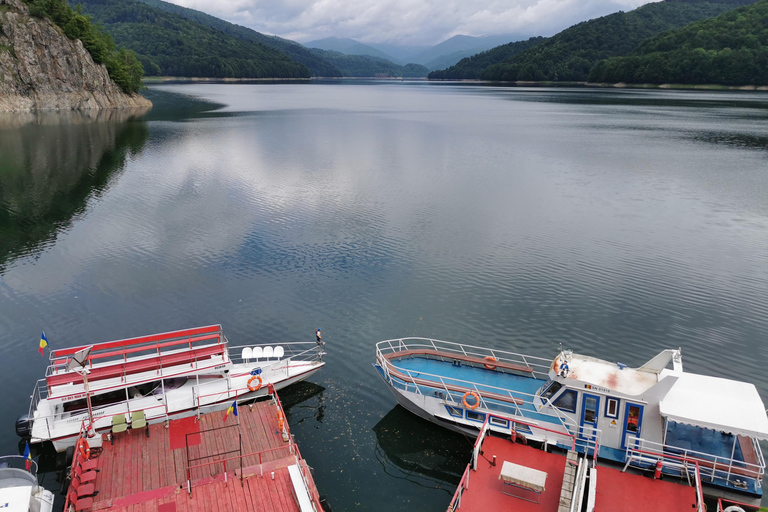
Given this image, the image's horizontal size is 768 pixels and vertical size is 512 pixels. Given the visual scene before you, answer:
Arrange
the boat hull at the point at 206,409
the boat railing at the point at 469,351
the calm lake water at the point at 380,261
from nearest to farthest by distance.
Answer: the boat hull at the point at 206,409, the calm lake water at the point at 380,261, the boat railing at the point at 469,351

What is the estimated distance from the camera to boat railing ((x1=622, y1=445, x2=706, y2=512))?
1786 centimetres

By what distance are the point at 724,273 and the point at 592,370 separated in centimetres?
2687

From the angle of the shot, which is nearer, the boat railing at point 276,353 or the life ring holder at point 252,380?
the life ring holder at point 252,380

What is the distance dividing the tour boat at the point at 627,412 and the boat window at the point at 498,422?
44 millimetres

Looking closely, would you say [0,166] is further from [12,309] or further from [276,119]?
[276,119]

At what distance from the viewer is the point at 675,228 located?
4934cm

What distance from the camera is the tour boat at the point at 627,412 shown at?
1809cm

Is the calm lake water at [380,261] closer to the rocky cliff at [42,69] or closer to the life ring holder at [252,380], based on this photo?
the life ring holder at [252,380]

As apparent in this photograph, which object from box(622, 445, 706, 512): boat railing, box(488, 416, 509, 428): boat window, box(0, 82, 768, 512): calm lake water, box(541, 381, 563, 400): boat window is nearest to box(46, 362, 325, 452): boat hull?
box(0, 82, 768, 512): calm lake water

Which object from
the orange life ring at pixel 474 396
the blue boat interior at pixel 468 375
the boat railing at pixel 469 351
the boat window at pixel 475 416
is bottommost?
the boat railing at pixel 469 351

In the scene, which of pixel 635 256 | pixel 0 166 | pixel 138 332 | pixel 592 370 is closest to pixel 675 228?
pixel 635 256

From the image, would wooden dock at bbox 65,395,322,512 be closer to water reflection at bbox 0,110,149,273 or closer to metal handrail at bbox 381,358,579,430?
metal handrail at bbox 381,358,579,430

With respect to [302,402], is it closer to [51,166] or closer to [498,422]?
[498,422]

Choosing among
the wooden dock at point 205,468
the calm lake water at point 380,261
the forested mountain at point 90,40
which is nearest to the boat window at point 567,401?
the calm lake water at point 380,261
